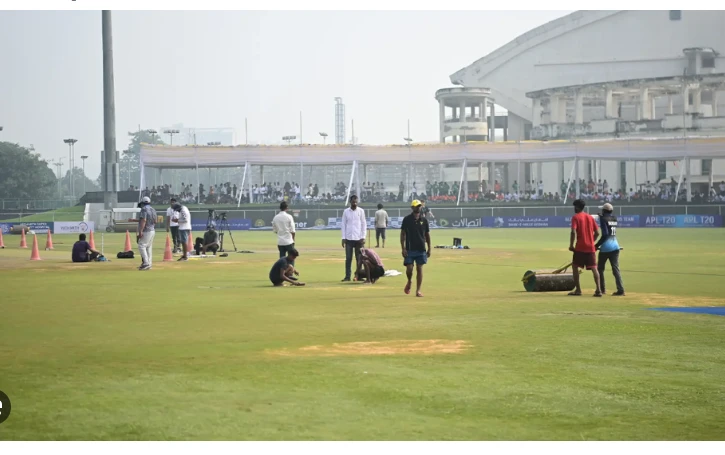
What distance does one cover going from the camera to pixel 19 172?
273 feet

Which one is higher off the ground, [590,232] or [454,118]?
[454,118]

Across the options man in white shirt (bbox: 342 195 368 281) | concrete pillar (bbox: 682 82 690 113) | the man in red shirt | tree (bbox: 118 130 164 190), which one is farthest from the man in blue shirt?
tree (bbox: 118 130 164 190)

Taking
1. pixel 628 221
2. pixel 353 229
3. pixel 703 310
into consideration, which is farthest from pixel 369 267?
pixel 628 221

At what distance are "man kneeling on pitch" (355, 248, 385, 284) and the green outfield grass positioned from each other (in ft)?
2.05

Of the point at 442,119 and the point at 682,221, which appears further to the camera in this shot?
the point at 442,119

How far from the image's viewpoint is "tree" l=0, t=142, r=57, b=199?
80.1m

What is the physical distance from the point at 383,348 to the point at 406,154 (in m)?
67.3

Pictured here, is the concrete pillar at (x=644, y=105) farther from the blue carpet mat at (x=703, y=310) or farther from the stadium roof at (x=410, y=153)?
the blue carpet mat at (x=703, y=310)

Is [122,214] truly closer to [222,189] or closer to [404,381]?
[222,189]

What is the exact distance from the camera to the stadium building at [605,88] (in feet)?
287

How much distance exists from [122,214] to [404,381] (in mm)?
55728

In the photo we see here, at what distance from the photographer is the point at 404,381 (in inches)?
449

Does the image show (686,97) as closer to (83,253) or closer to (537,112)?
(537,112)

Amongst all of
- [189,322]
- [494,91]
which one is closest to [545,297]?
[189,322]
